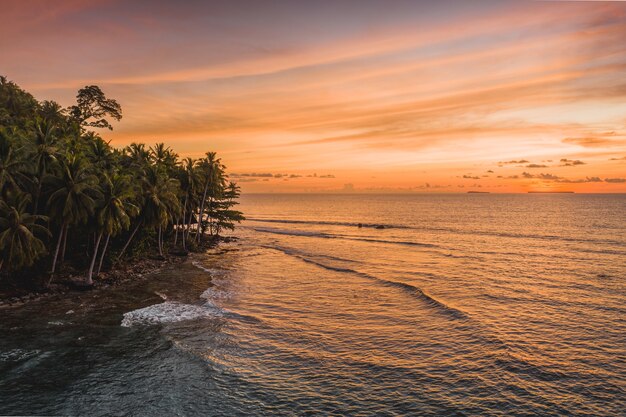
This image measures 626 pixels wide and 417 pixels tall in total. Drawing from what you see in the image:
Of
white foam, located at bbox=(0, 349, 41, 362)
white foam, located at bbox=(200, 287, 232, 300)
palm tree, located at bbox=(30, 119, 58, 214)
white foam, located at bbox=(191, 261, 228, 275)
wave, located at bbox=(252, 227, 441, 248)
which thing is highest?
palm tree, located at bbox=(30, 119, 58, 214)

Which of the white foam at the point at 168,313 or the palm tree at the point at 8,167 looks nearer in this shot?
the white foam at the point at 168,313

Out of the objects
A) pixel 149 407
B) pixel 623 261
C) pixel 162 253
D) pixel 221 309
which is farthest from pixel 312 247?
pixel 149 407

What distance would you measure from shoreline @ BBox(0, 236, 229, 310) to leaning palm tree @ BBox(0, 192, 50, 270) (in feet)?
11.4

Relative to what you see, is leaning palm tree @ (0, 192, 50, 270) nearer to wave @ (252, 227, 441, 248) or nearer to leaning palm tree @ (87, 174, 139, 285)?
leaning palm tree @ (87, 174, 139, 285)

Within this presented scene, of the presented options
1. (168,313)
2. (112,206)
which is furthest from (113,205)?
(168,313)

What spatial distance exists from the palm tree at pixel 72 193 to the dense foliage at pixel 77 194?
9 cm

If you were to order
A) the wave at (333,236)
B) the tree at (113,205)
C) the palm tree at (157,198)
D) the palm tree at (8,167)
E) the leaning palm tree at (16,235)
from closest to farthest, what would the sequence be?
the leaning palm tree at (16,235)
the palm tree at (8,167)
the tree at (113,205)
the palm tree at (157,198)
the wave at (333,236)

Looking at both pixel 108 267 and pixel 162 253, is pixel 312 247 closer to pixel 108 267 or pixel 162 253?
pixel 162 253

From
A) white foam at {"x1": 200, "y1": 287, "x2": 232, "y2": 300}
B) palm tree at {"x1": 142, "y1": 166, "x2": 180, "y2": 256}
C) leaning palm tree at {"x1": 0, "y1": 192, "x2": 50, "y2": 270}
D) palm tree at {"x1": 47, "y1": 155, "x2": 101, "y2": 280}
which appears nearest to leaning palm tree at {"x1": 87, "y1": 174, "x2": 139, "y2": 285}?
palm tree at {"x1": 47, "y1": 155, "x2": 101, "y2": 280}

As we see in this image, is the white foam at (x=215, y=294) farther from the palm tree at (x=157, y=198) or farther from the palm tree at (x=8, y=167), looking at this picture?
the palm tree at (x=8, y=167)

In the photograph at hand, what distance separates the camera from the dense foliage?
3656 cm

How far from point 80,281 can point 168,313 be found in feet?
48.3

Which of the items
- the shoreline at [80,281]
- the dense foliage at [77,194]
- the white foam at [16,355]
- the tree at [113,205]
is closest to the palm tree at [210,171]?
the dense foliage at [77,194]

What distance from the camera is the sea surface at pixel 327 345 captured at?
21.4 m
